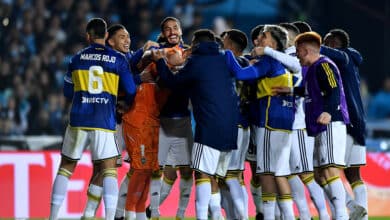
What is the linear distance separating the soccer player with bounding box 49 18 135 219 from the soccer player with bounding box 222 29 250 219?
1.21 m

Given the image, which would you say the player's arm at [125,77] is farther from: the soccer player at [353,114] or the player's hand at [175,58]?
the soccer player at [353,114]

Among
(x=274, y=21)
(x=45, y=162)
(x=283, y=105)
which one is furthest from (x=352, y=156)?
(x=274, y=21)

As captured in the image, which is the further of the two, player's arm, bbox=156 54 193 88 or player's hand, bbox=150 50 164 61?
player's hand, bbox=150 50 164 61

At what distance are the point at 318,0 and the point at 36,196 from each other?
805 cm

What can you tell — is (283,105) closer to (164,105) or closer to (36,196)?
(164,105)

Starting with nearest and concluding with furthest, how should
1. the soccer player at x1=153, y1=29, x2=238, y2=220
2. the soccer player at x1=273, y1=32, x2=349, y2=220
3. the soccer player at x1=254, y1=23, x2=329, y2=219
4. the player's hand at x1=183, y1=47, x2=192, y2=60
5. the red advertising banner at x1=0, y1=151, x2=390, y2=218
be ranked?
the soccer player at x1=153, y1=29, x2=238, y2=220
the soccer player at x1=273, y1=32, x2=349, y2=220
the soccer player at x1=254, y1=23, x2=329, y2=219
the player's hand at x1=183, y1=47, x2=192, y2=60
the red advertising banner at x1=0, y1=151, x2=390, y2=218

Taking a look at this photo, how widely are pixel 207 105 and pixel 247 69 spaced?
528 mm

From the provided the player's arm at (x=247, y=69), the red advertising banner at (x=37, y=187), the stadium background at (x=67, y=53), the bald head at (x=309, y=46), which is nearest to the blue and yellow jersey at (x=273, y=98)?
the player's arm at (x=247, y=69)

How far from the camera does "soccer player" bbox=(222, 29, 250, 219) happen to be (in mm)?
10828

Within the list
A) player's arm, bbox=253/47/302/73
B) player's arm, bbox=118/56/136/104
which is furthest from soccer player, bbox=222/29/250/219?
player's arm, bbox=118/56/136/104

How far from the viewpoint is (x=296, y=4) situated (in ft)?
65.7

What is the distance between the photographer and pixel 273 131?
10508 millimetres

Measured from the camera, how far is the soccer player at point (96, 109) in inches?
413

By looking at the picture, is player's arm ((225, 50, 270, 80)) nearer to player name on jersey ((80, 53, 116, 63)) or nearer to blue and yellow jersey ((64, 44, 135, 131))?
blue and yellow jersey ((64, 44, 135, 131))
